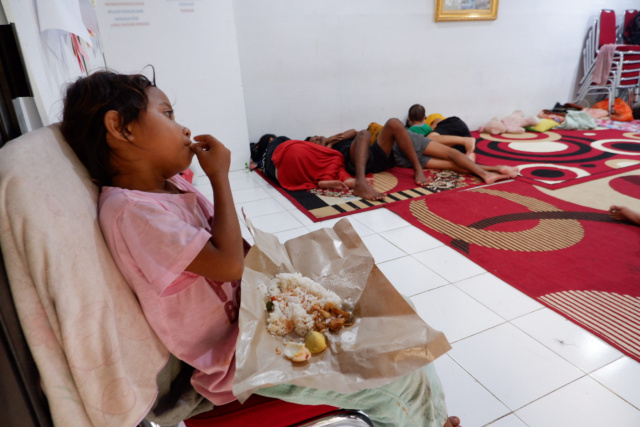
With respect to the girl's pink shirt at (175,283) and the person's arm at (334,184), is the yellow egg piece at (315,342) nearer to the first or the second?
the girl's pink shirt at (175,283)

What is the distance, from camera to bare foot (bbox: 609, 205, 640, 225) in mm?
2096

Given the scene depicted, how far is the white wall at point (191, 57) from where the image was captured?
294 centimetres

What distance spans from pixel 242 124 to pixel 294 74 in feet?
2.62

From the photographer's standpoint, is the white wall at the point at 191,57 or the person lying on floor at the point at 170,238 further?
the white wall at the point at 191,57

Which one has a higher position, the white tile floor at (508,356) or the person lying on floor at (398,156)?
the person lying on floor at (398,156)

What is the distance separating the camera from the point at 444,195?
2.71 metres

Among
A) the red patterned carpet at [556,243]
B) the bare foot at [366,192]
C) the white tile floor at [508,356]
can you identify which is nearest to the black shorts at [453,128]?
the red patterned carpet at [556,243]

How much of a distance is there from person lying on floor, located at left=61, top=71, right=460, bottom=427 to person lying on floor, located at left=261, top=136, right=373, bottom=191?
221cm

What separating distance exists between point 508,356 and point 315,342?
91cm

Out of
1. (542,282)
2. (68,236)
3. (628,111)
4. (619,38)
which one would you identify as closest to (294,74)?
(542,282)

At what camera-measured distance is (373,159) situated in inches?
126

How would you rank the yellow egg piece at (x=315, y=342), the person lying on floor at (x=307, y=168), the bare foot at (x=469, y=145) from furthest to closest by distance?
1. the bare foot at (x=469, y=145)
2. the person lying on floor at (x=307, y=168)
3. the yellow egg piece at (x=315, y=342)

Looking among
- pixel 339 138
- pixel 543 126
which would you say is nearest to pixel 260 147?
pixel 339 138

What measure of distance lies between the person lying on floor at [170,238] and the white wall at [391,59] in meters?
3.18
